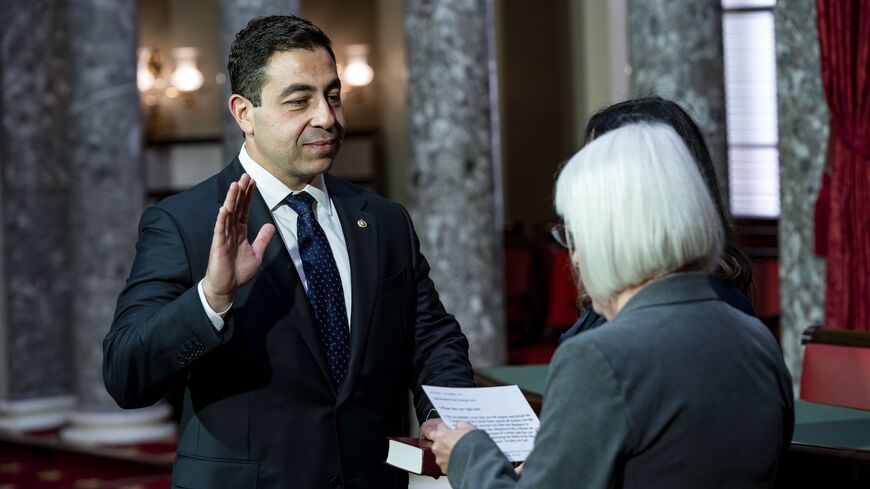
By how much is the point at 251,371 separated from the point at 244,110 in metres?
0.51

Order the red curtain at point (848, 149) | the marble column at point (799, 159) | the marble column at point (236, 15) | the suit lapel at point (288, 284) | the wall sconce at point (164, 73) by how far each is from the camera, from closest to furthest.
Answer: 1. the suit lapel at point (288, 284)
2. the red curtain at point (848, 149)
3. the marble column at point (799, 159)
4. the marble column at point (236, 15)
5. the wall sconce at point (164, 73)

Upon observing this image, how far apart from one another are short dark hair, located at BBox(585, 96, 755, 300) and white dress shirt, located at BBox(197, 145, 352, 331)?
20.9 inches

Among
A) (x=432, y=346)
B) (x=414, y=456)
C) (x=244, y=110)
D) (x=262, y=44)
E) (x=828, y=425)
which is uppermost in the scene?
(x=262, y=44)

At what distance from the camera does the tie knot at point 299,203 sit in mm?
2396

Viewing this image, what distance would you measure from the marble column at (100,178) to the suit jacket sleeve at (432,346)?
4.68m

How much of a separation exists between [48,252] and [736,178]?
15.9 feet

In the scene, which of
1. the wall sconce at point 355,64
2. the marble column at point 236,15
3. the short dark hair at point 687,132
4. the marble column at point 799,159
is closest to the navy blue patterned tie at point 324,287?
the short dark hair at point 687,132

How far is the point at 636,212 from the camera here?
1640mm

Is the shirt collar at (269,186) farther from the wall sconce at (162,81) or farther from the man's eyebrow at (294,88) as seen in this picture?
the wall sconce at (162,81)

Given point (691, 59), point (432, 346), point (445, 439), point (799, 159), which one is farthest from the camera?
point (691, 59)

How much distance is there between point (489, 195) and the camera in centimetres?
568

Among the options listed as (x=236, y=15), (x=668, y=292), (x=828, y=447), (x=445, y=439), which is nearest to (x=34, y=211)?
(x=236, y=15)

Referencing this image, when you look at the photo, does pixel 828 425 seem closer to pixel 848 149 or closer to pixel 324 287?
pixel 324 287

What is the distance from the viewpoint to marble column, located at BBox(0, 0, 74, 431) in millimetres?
7820
